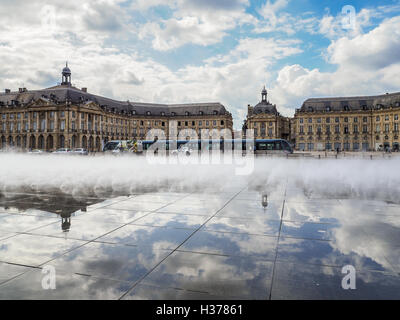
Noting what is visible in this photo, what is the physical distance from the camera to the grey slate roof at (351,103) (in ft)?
297

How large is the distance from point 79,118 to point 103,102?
14333 mm

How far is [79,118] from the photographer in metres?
86.6

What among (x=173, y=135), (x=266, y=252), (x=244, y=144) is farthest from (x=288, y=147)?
(x=173, y=135)

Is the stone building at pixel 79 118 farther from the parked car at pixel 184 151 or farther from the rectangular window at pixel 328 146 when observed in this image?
the parked car at pixel 184 151

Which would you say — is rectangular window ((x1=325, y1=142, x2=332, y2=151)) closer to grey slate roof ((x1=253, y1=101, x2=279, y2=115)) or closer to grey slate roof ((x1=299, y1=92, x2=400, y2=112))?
grey slate roof ((x1=299, y1=92, x2=400, y2=112))

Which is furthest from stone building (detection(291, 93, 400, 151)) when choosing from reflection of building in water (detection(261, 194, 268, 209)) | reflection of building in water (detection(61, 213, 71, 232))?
reflection of building in water (detection(61, 213, 71, 232))

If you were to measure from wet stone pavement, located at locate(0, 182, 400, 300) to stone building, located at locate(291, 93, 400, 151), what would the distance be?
9605 centimetres

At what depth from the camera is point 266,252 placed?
4.69 m

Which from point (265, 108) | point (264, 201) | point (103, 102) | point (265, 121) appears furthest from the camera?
point (265, 108)

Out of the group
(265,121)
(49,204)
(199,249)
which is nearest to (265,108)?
(265,121)

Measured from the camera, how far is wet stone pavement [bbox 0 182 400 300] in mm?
3559

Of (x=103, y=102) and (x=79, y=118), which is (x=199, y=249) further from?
(x=103, y=102)

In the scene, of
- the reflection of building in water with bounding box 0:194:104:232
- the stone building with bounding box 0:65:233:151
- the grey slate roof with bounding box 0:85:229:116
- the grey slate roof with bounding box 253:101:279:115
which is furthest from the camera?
the grey slate roof with bounding box 253:101:279:115
